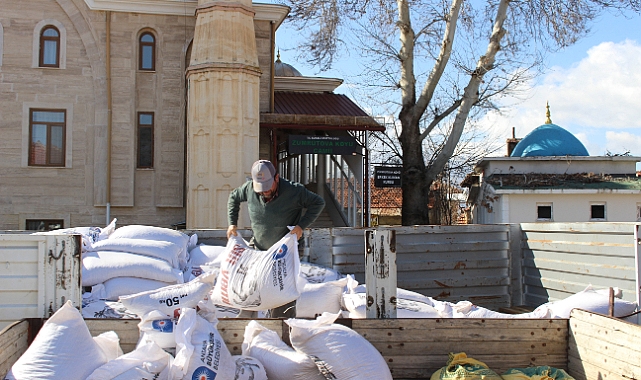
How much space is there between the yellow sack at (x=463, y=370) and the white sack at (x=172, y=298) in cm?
145

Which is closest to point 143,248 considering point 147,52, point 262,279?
point 262,279

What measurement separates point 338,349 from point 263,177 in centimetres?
199

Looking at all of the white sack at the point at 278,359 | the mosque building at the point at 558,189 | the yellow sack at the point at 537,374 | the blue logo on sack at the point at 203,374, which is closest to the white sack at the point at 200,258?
the white sack at the point at 278,359

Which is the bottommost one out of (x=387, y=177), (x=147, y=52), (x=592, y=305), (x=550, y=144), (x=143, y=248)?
(x=592, y=305)

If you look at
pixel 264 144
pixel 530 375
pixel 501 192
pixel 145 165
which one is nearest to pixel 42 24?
pixel 145 165

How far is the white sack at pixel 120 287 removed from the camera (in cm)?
572

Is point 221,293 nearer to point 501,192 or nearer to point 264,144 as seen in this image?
point 264,144

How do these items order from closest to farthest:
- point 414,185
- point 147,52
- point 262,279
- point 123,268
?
point 262,279, point 123,268, point 414,185, point 147,52

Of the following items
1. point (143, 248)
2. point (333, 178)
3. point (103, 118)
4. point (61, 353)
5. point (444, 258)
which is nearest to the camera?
point (61, 353)

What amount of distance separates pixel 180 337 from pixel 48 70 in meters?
13.3

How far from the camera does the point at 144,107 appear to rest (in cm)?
1521

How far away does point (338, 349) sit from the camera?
3516 mm

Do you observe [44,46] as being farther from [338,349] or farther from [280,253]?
[338,349]

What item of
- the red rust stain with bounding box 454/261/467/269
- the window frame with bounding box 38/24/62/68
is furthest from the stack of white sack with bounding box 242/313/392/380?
the window frame with bounding box 38/24/62/68
